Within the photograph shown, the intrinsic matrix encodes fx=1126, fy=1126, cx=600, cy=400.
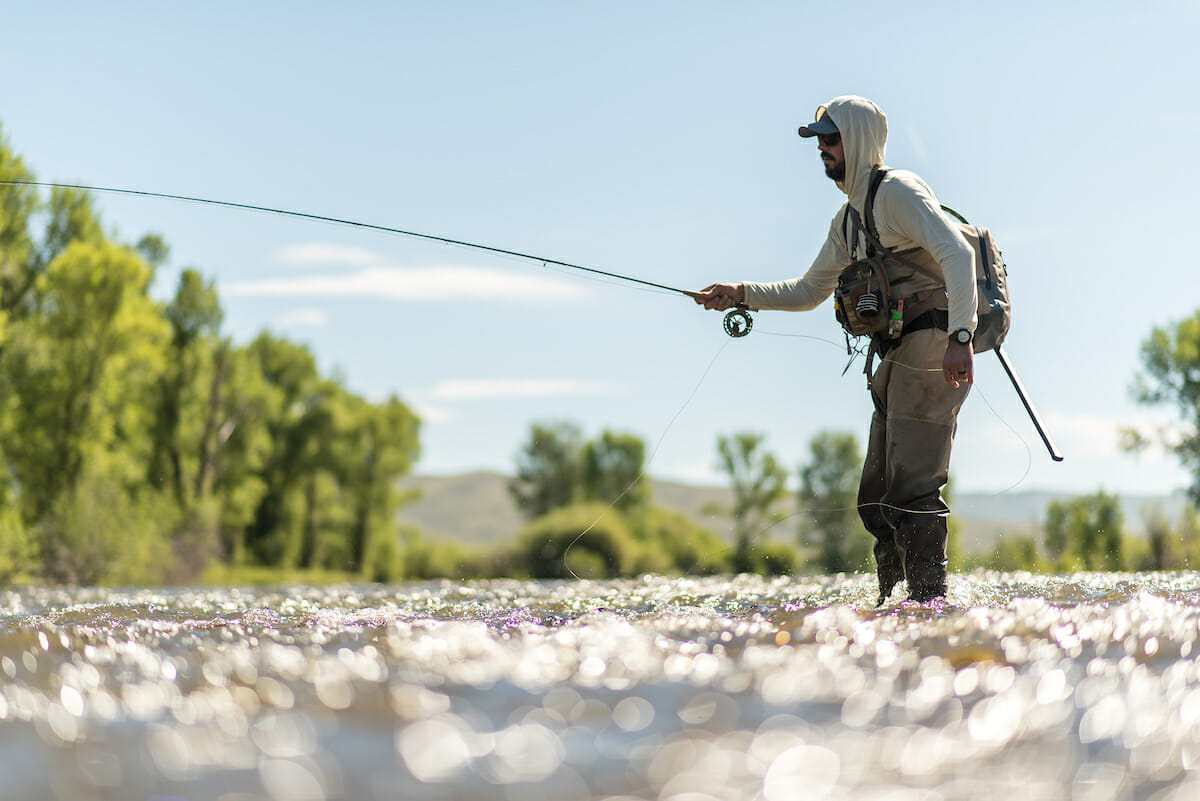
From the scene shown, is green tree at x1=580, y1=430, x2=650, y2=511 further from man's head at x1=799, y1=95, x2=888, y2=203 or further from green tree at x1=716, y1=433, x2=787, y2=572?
man's head at x1=799, y1=95, x2=888, y2=203

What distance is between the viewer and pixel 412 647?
12.3 ft

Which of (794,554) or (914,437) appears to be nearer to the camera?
(914,437)

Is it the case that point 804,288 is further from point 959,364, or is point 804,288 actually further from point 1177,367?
point 1177,367

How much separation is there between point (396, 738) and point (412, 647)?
1.35 m

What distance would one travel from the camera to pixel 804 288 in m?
7.14

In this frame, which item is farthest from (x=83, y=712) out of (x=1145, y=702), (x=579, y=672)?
(x=1145, y=702)

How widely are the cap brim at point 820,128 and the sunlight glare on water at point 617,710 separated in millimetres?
3023

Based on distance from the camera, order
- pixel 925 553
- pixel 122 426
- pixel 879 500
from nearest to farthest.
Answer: pixel 925 553 < pixel 879 500 < pixel 122 426

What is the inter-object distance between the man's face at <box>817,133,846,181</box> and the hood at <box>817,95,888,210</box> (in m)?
0.06

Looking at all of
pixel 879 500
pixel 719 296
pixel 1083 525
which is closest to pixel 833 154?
pixel 719 296

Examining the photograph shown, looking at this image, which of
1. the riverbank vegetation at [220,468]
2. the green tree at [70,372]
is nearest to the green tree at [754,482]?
the riverbank vegetation at [220,468]

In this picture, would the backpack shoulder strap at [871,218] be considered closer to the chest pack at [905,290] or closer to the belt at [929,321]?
the chest pack at [905,290]

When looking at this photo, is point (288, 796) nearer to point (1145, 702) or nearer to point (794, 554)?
point (1145, 702)

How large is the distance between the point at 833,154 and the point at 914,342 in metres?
1.18
